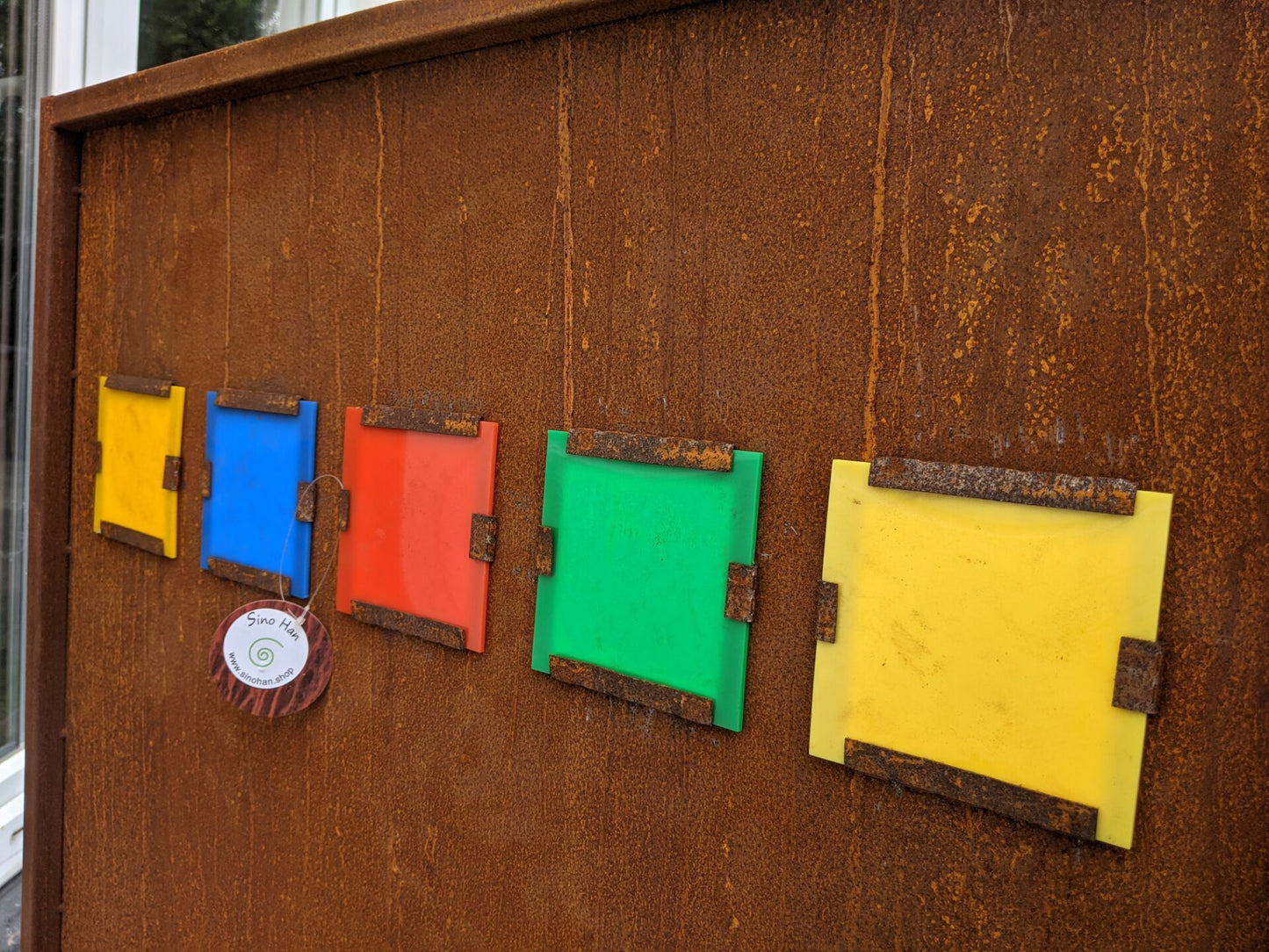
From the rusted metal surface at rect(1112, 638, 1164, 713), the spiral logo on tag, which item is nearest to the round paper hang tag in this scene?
the spiral logo on tag

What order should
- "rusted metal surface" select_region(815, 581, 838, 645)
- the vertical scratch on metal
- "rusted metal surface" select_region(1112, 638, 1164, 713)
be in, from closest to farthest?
1. "rusted metal surface" select_region(1112, 638, 1164, 713)
2. "rusted metal surface" select_region(815, 581, 838, 645)
3. the vertical scratch on metal

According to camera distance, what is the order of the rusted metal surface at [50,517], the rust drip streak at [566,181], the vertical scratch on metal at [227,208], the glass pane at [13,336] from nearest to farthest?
the rust drip streak at [566,181] → the vertical scratch on metal at [227,208] → the rusted metal surface at [50,517] → the glass pane at [13,336]

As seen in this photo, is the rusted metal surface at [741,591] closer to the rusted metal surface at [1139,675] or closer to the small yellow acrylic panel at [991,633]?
the small yellow acrylic panel at [991,633]

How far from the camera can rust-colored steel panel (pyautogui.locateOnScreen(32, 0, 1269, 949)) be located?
479 millimetres

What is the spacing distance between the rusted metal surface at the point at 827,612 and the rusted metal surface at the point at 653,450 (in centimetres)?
11

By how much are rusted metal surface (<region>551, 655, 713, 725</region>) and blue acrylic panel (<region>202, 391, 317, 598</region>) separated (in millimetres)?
330

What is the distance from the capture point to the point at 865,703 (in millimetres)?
570

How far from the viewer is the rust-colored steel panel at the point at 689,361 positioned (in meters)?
0.48

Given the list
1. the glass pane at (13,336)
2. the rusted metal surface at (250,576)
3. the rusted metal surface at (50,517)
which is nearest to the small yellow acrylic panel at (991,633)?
the rusted metal surface at (250,576)

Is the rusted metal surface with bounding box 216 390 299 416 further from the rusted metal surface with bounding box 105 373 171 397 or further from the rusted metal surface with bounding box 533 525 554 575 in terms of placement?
the rusted metal surface with bounding box 533 525 554 575

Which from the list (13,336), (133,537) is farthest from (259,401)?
(13,336)

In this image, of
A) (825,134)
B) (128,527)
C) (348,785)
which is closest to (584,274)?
(825,134)

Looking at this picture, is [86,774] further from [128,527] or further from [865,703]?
[865,703]

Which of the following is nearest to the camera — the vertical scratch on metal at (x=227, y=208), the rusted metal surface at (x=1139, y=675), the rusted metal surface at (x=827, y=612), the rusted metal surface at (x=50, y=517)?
the rusted metal surface at (x=1139, y=675)
